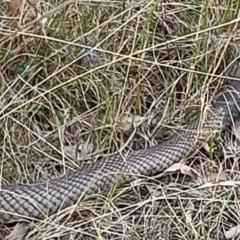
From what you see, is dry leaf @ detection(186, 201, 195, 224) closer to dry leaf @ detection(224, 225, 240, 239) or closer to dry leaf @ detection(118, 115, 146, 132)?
dry leaf @ detection(224, 225, 240, 239)

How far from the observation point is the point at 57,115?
3080 millimetres

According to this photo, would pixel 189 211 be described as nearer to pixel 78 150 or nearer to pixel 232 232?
pixel 232 232

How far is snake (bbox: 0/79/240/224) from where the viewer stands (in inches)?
108

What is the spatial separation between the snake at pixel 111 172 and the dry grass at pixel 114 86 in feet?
0.15

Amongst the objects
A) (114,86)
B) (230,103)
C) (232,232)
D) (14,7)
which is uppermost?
(14,7)

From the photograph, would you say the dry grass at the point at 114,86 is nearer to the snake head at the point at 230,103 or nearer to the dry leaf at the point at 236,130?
the snake head at the point at 230,103

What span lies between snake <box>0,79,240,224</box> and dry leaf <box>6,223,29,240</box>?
0.03 meters

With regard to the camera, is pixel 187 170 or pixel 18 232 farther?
pixel 187 170

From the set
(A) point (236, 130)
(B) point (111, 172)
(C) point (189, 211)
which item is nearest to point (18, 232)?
(B) point (111, 172)

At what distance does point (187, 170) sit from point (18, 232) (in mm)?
635

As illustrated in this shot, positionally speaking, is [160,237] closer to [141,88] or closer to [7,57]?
[141,88]

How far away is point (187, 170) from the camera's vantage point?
291cm

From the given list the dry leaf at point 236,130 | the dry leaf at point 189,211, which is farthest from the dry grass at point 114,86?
the dry leaf at point 236,130

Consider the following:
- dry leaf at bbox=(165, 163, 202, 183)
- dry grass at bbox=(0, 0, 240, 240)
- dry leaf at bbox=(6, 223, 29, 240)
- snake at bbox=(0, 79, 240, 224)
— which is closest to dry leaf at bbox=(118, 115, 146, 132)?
dry grass at bbox=(0, 0, 240, 240)
